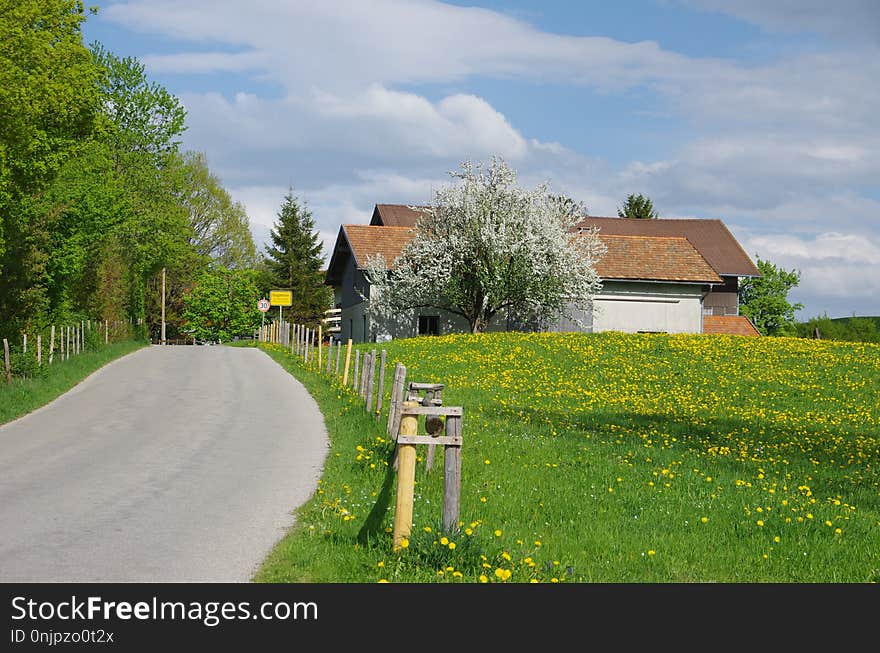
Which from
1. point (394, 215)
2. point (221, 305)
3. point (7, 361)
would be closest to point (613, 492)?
point (7, 361)

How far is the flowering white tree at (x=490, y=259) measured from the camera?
4566 cm

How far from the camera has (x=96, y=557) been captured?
7980 mm

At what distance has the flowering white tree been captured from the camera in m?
45.7

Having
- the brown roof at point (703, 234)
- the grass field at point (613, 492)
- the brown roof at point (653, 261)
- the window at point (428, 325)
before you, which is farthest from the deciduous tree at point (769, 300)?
the grass field at point (613, 492)

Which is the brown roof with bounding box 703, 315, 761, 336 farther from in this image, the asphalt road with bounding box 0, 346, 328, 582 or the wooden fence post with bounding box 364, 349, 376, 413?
the wooden fence post with bounding box 364, 349, 376, 413

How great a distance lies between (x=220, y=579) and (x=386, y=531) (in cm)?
178

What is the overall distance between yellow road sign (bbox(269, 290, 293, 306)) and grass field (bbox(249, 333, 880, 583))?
4186 cm

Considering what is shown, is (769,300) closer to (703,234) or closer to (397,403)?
(703,234)

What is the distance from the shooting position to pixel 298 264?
7700 centimetres

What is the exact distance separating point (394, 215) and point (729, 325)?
2661 cm

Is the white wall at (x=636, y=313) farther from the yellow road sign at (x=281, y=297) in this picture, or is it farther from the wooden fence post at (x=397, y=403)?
the wooden fence post at (x=397, y=403)

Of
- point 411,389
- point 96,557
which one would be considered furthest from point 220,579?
point 411,389

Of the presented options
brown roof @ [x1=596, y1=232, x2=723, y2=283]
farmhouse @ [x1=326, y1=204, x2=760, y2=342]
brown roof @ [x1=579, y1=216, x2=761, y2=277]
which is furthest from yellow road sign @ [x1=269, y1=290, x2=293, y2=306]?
brown roof @ [x1=596, y1=232, x2=723, y2=283]
